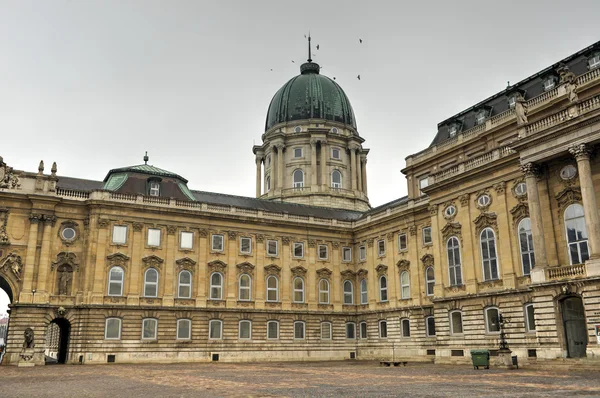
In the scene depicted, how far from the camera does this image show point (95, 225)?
167 feet

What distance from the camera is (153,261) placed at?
172ft

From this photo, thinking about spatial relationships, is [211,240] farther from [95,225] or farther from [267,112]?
[267,112]

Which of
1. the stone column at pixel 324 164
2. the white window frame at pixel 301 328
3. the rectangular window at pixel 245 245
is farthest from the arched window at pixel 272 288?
the stone column at pixel 324 164

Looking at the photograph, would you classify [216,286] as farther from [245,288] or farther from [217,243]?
[217,243]

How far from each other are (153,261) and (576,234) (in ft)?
115

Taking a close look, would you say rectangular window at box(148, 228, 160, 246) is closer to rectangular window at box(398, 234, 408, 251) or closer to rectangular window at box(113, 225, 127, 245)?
rectangular window at box(113, 225, 127, 245)

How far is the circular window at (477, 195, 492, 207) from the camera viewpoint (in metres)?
41.0

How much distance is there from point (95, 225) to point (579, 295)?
38.4 metres

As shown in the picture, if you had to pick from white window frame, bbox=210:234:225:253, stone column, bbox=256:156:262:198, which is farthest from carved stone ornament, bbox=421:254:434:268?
stone column, bbox=256:156:262:198

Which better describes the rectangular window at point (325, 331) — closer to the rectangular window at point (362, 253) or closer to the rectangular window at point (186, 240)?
the rectangular window at point (362, 253)

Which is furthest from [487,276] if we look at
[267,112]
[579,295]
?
[267,112]

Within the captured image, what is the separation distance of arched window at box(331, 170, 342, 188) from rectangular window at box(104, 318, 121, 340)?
39147mm

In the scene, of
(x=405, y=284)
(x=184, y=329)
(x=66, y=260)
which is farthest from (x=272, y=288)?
(x=66, y=260)

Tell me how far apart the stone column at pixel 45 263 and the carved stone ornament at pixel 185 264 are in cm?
1101
